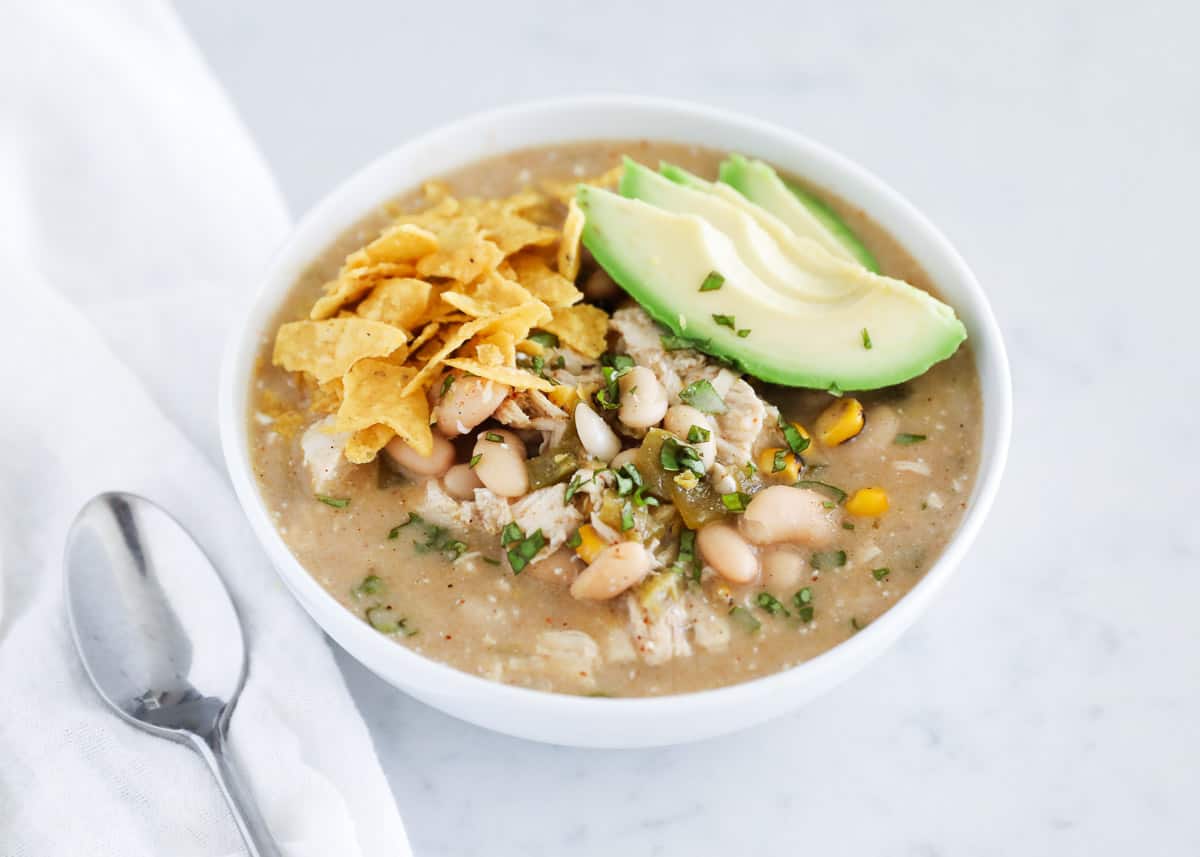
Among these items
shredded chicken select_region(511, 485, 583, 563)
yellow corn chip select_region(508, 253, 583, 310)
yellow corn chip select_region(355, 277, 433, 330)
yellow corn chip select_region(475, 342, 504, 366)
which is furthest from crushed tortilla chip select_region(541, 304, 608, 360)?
shredded chicken select_region(511, 485, 583, 563)

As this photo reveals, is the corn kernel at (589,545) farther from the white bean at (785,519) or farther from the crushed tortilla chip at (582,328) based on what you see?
the crushed tortilla chip at (582,328)

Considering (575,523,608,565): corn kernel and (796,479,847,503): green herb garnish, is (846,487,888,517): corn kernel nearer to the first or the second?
(796,479,847,503): green herb garnish

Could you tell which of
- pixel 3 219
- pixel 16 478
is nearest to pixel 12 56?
pixel 3 219

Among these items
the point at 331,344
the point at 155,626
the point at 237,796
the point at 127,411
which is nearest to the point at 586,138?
the point at 331,344

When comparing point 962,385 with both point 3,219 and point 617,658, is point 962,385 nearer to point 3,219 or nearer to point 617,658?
point 617,658

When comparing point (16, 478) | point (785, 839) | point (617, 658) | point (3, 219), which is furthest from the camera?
point (3, 219)

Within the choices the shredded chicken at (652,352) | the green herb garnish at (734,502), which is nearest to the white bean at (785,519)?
the green herb garnish at (734,502)

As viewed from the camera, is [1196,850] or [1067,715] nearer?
[1196,850]
